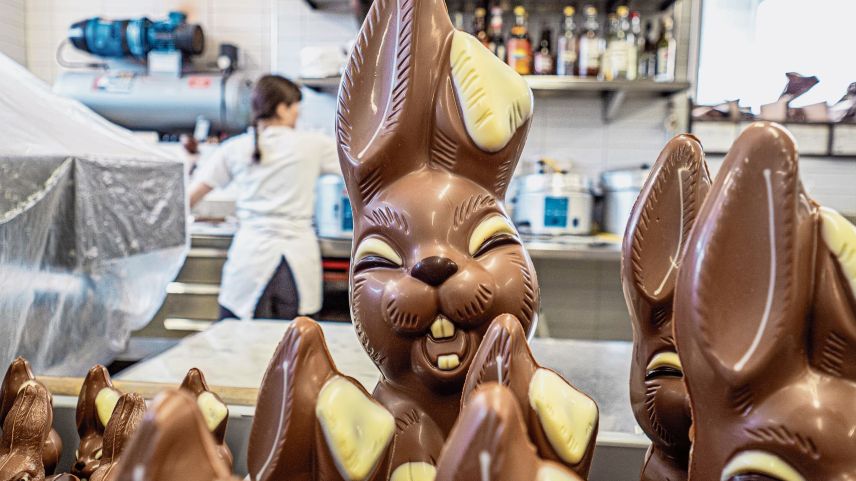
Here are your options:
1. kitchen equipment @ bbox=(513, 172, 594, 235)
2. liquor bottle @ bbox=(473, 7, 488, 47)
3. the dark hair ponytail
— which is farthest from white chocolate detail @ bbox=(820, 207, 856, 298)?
liquor bottle @ bbox=(473, 7, 488, 47)

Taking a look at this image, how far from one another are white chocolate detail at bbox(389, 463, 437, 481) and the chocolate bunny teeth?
22 cm

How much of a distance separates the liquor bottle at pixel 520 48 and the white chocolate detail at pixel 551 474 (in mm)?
2717

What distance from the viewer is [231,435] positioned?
730mm

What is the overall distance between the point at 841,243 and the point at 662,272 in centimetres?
18

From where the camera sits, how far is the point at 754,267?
0.35 m

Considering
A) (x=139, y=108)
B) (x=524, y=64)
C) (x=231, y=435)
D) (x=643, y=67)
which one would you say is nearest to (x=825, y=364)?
(x=231, y=435)

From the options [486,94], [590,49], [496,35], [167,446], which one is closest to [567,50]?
[590,49]

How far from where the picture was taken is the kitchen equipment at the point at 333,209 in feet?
8.74

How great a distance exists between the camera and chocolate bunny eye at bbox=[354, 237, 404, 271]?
54cm

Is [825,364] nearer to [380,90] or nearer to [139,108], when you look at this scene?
[380,90]

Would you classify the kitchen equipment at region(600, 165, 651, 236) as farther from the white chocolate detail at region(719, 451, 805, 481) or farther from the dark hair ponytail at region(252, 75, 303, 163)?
the white chocolate detail at region(719, 451, 805, 481)

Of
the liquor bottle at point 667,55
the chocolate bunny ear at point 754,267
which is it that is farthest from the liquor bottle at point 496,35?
the chocolate bunny ear at point 754,267

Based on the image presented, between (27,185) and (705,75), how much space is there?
3221 millimetres

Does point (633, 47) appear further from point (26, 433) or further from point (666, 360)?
point (26, 433)
